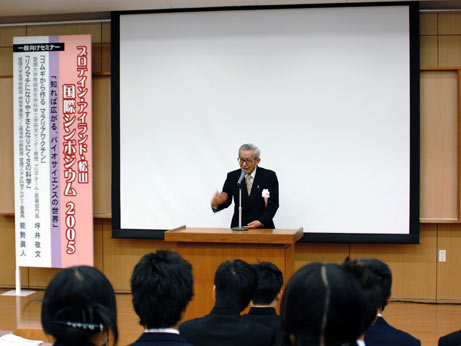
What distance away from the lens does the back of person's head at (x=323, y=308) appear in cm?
101

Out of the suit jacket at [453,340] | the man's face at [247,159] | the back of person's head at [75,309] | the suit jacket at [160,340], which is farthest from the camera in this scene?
the man's face at [247,159]

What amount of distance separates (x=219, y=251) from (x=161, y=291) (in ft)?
6.22

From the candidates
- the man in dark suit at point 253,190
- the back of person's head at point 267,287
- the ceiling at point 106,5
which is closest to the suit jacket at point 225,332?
the back of person's head at point 267,287

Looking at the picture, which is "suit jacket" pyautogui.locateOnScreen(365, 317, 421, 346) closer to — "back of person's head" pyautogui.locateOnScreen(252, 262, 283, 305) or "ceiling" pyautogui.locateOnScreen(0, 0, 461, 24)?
"back of person's head" pyautogui.locateOnScreen(252, 262, 283, 305)

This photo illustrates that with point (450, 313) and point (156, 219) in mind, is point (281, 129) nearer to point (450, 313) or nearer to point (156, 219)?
point (156, 219)

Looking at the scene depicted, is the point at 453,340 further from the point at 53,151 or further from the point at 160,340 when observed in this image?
the point at 53,151

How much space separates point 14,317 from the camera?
4695mm

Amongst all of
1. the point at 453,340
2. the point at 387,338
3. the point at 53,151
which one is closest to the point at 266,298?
the point at 387,338

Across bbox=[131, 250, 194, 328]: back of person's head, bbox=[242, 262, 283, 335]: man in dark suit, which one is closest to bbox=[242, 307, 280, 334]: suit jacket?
bbox=[242, 262, 283, 335]: man in dark suit

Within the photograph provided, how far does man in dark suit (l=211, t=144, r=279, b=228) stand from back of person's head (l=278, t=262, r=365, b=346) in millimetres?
3072

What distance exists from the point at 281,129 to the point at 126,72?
168 cm

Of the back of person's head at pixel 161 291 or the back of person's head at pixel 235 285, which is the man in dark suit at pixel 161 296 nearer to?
the back of person's head at pixel 161 291

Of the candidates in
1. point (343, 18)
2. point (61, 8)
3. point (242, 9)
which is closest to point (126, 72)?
point (61, 8)

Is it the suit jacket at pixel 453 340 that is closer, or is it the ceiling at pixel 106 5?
the suit jacket at pixel 453 340
